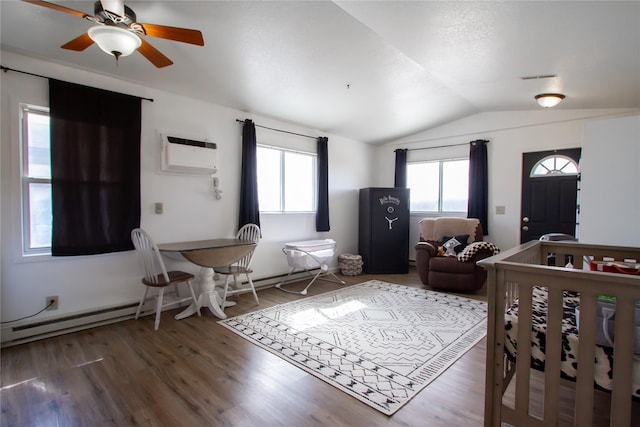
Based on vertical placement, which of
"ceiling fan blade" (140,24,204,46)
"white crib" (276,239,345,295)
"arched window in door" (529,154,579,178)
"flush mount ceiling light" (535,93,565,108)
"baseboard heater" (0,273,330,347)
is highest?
"flush mount ceiling light" (535,93,565,108)

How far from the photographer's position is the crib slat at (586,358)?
1.26 meters

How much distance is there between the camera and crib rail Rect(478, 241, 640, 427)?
1197mm

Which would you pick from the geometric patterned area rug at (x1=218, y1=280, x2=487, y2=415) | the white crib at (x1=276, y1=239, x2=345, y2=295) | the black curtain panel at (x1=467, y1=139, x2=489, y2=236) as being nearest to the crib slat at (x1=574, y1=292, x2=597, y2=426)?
the geometric patterned area rug at (x1=218, y1=280, x2=487, y2=415)

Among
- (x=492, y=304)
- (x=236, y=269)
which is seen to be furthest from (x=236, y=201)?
(x=492, y=304)

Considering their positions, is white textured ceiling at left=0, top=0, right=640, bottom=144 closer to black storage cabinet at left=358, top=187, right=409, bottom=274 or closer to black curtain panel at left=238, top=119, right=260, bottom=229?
black curtain panel at left=238, top=119, right=260, bottom=229

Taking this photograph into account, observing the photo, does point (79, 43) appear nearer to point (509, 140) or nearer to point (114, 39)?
point (114, 39)

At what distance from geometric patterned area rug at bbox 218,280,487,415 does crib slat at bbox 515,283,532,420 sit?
0.61 meters

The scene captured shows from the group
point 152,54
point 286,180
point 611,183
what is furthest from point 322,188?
point 611,183

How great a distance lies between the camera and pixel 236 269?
136 inches

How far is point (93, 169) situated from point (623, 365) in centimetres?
371

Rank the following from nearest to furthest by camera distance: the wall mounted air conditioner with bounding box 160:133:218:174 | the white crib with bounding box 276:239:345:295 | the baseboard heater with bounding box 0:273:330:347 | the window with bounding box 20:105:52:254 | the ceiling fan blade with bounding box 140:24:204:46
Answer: the ceiling fan blade with bounding box 140:24:204:46 < the baseboard heater with bounding box 0:273:330:347 < the window with bounding box 20:105:52:254 < the wall mounted air conditioner with bounding box 160:133:218:174 < the white crib with bounding box 276:239:345:295

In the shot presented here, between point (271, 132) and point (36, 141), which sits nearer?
point (36, 141)

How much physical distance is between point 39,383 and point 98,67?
2.50m

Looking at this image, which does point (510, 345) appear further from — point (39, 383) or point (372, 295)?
point (39, 383)
